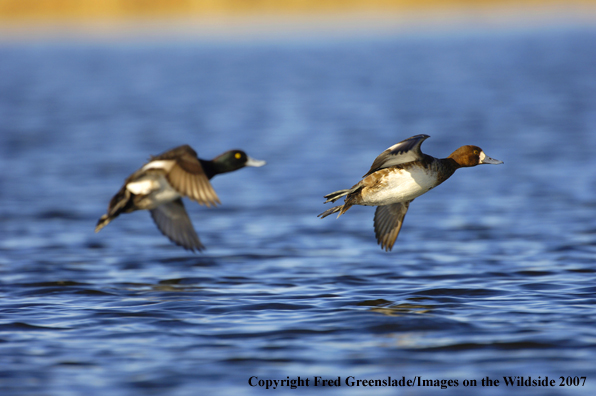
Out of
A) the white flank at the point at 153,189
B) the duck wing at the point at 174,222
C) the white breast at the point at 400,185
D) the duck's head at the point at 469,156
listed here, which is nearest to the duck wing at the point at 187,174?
the white flank at the point at 153,189

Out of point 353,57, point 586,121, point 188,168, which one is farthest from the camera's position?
point 353,57

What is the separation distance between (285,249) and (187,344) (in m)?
4.52

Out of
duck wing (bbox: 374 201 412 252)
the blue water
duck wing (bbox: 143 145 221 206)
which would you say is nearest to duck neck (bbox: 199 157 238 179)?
duck wing (bbox: 143 145 221 206)

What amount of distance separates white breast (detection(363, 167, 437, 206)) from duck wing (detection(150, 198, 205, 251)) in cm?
245

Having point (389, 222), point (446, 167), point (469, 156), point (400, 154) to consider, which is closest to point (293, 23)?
point (389, 222)

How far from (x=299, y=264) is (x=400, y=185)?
2.94 metres

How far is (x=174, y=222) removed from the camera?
32.5 feet

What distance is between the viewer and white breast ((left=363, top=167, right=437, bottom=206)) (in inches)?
331

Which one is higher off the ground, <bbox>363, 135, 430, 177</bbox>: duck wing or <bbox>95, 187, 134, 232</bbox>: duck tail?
<bbox>363, 135, 430, 177</bbox>: duck wing

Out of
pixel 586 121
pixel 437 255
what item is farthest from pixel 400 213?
pixel 586 121

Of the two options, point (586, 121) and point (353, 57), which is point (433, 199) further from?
point (353, 57)

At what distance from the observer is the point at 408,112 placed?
2964 cm

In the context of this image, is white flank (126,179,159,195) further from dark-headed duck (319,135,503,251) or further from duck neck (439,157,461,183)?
duck neck (439,157,461,183)

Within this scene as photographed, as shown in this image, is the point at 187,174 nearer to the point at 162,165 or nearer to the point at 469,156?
the point at 162,165
